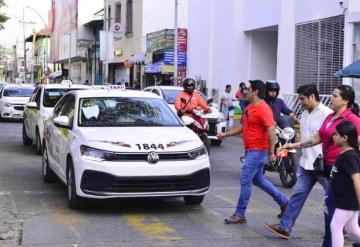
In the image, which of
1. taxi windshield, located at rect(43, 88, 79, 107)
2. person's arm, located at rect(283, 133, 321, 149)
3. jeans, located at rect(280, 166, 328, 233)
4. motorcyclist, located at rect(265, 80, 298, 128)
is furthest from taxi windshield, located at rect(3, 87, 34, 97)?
person's arm, located at rect(283, 133, 321, 149)

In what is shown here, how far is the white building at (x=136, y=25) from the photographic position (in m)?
40.7

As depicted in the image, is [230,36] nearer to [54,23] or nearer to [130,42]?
[130,42]

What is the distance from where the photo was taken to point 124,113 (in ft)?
29.0

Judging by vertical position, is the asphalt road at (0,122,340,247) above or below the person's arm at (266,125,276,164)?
below

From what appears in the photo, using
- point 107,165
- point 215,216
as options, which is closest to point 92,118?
point 107,165

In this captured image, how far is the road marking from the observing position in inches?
269

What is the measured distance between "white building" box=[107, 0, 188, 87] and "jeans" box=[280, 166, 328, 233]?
30.8 meters

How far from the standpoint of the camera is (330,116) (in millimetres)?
6125

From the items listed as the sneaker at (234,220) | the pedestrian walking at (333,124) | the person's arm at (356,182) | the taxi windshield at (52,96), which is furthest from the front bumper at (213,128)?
the person's arm at (356,182)

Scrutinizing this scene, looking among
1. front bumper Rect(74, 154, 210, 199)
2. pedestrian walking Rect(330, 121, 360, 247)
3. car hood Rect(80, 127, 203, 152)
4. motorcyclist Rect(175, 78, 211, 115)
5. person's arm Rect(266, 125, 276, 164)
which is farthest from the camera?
motorcyclist Rect(175, 78, 211, 115)

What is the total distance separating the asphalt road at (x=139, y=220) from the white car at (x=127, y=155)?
0.31m

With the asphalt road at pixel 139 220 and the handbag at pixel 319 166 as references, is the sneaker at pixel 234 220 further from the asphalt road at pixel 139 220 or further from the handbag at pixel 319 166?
the handbag at pixel 319 166

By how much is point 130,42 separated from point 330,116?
3809 cm

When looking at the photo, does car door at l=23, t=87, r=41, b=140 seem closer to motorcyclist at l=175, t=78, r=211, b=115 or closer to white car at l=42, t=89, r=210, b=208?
motorcyclist at l=175, t=78, r=211, b=115
